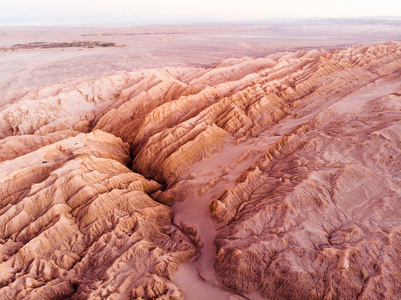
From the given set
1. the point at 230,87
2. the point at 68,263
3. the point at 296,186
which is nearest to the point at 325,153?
the point at 296,186

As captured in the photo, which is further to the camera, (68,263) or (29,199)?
(29,199)

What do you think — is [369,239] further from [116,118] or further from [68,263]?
[116,118]

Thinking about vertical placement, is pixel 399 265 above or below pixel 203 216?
above

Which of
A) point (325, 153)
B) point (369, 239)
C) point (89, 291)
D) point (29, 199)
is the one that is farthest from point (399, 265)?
point (29, 199)

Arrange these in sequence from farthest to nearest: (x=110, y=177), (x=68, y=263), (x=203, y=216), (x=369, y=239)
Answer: (x=110, y=177) → (x=203, y=216) → (x=68, y=263) → (x=369, y=239)

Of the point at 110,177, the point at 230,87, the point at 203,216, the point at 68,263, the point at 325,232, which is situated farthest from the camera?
the point at 230,87

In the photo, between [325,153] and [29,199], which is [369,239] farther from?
[29,199]
